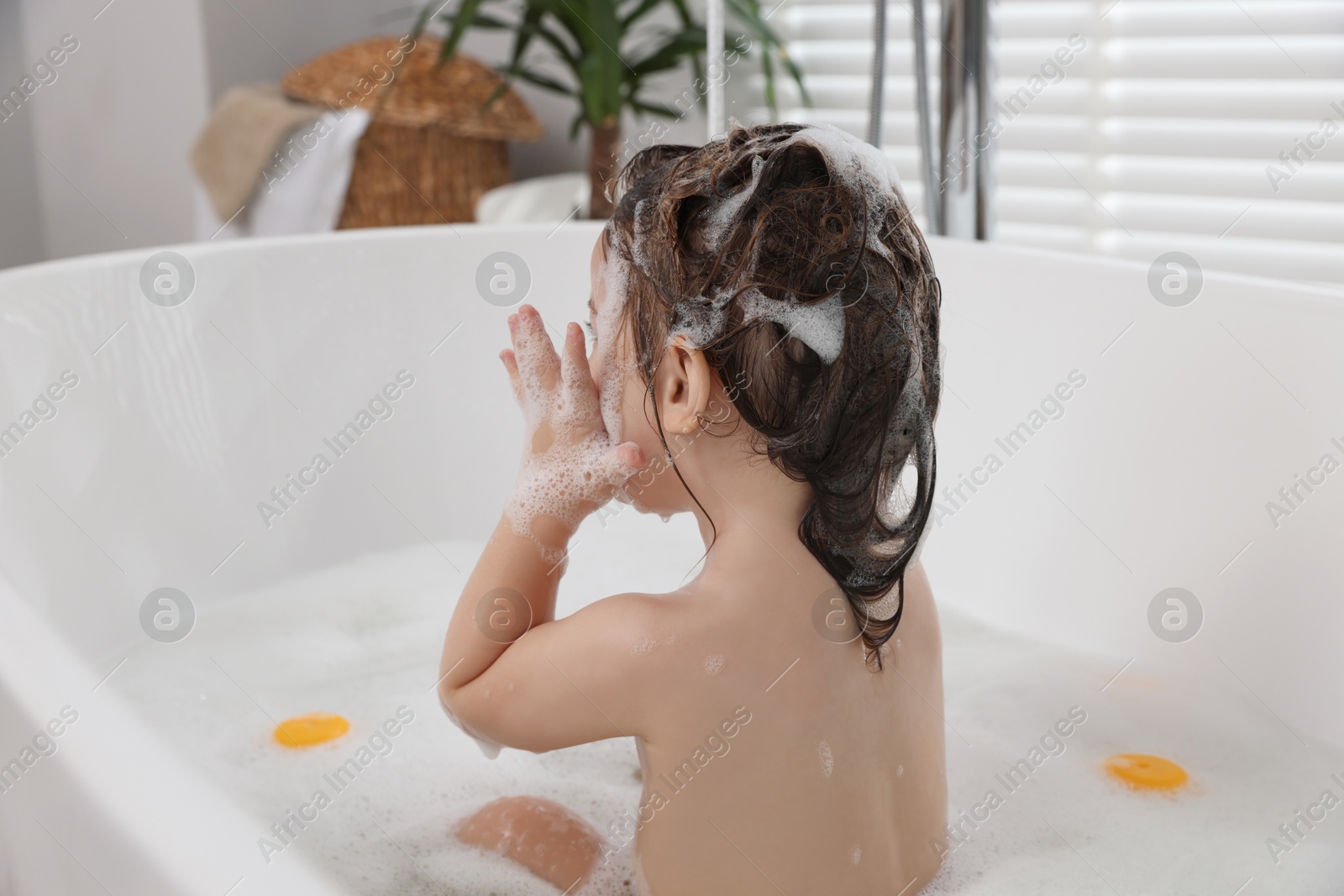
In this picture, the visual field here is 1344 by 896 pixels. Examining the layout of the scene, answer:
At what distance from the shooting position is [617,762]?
36.6 inches

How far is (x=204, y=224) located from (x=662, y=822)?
87.1 inches

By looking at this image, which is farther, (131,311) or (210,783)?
(131,311)

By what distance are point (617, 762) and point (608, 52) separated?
1558 mm

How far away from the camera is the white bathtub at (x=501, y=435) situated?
0.95 metres

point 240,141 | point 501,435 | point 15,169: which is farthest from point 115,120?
point 501,435

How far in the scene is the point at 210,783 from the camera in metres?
0.40

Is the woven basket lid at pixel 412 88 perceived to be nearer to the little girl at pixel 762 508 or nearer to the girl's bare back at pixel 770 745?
the little girl at pixel 762 508

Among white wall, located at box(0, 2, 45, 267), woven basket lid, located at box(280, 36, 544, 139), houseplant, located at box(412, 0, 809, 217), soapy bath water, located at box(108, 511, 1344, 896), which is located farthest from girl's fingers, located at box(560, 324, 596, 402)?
white wall, located at box(0, 2, 45, 267)

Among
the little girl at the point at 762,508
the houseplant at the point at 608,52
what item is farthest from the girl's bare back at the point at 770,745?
the houseplant at the point at 608,52

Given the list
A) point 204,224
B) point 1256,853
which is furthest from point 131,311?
point 204,224

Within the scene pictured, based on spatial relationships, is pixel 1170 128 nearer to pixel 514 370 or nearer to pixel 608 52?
pixel 608 52

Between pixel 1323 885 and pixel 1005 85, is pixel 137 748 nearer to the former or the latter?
pixel 1323 885

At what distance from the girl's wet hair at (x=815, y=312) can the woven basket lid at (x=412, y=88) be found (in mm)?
1799

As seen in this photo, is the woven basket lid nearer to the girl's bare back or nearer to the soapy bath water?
the soapy bath water
